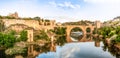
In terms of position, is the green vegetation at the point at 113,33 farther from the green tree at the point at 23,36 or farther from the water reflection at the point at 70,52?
the green tree at the point at 23,36

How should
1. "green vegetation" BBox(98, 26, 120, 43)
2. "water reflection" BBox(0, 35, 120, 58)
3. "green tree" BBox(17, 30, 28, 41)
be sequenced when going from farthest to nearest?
"green tree" BBox(17, 30, 28, 41)
"green vegetation" BBox(98, 26, 120, 43)
"water reflection" BBox(0, 35, 120, 58)

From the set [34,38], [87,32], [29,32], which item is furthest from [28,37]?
[87,32]

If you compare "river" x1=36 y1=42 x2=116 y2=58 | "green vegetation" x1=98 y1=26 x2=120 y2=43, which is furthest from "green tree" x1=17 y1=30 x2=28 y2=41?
"green vegetation" x1=98 y1=26 x2=120 y2=43

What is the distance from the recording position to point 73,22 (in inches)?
6658

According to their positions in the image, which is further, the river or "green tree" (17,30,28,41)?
"green tree" (17,30,28,41)

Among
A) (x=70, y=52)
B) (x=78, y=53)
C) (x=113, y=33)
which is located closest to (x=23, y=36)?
(x=70, y=52)

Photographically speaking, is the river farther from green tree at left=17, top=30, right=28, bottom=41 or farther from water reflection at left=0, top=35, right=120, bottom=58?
green tree at left=17, top=30, right=28, bottom=41

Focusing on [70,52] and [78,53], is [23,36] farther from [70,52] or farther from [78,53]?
[78,53]

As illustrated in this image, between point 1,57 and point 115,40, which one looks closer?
point 1,57

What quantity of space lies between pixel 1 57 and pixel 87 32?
105 meters

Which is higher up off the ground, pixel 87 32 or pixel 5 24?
pixel 5 24

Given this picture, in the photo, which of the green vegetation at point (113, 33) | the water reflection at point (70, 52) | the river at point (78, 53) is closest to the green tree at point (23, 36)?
the water reflection at point (70, 52)

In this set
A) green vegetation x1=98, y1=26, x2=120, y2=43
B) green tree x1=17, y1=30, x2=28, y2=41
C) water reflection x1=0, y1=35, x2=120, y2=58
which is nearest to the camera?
water reflection x1=0, y1=35, x2=120, y2=58

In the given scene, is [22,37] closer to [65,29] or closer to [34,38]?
[34,38]
